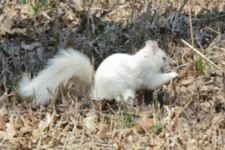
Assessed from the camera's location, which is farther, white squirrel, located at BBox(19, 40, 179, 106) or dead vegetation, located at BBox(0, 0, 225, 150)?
white squirrel, located at BBox(19, 40, 179, 106)

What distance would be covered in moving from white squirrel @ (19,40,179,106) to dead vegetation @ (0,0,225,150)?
14 cm

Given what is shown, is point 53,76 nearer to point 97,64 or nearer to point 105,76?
point 105,76

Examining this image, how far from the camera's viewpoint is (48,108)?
3420 mm

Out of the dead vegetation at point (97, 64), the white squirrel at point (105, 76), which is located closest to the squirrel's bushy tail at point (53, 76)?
the white squirrel at point (105, 76)

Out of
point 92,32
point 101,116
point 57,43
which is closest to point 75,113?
point 101,116

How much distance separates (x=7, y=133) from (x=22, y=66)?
1.25 meters

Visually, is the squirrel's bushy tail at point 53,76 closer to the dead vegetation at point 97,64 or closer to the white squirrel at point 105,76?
the white squirrel at point 105,76

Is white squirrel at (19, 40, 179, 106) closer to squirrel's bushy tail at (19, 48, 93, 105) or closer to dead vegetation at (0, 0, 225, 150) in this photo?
squirrel's bushy tail at (19, 48, 93, 105)

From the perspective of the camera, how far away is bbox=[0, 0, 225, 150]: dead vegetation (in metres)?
3.02

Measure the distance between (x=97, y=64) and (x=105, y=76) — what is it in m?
0.86

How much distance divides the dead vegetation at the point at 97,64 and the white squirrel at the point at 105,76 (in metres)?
0.14

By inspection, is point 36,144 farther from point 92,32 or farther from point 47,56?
point 92,32

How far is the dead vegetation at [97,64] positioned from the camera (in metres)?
3.02

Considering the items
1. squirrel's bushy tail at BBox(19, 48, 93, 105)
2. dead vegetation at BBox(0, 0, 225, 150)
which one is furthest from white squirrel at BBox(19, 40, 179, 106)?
dead vegetation at BBox(0, 0, 225, 150)
